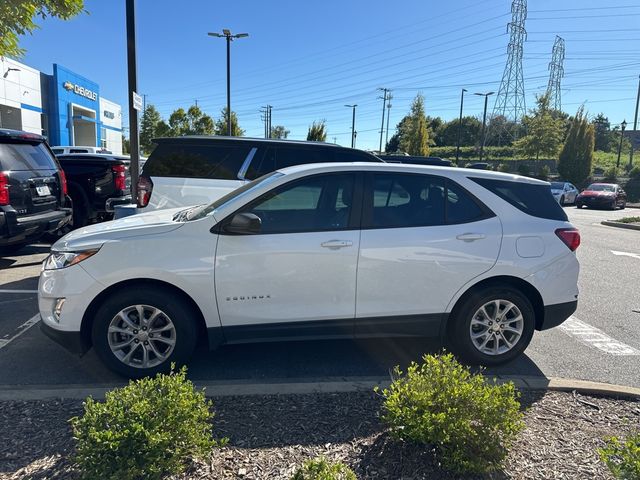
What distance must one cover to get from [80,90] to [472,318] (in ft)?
136

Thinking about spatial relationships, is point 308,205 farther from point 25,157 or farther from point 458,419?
point 25,157

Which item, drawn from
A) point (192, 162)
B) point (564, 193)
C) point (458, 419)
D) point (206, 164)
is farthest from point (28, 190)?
point (564, 193)

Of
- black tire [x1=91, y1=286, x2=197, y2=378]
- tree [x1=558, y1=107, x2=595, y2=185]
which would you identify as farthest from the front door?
tree [x1=558, y1=107, x2=595, y2=185]

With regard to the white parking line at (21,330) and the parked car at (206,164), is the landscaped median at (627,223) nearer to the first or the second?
the parked car at (206,164)

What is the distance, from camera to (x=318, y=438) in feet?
9.36

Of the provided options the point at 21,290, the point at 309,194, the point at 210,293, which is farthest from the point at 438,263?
the point at 21,290

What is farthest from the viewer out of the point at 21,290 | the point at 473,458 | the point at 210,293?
the point at 21,290

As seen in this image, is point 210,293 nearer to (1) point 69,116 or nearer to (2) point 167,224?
(2) point 167,224

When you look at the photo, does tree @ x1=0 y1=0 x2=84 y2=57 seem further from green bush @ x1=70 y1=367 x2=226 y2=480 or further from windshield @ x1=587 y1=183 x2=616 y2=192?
windshield @ x1=587 y1=183 x2=616 y2=192

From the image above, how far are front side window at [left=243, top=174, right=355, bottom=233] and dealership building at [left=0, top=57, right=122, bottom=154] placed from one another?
78.0 feet

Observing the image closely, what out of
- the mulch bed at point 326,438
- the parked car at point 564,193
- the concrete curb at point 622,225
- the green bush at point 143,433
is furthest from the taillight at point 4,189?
the parked car at point 564,193

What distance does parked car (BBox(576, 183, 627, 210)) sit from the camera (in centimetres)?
2647

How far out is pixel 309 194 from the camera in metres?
3.92

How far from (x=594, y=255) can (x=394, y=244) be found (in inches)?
321
